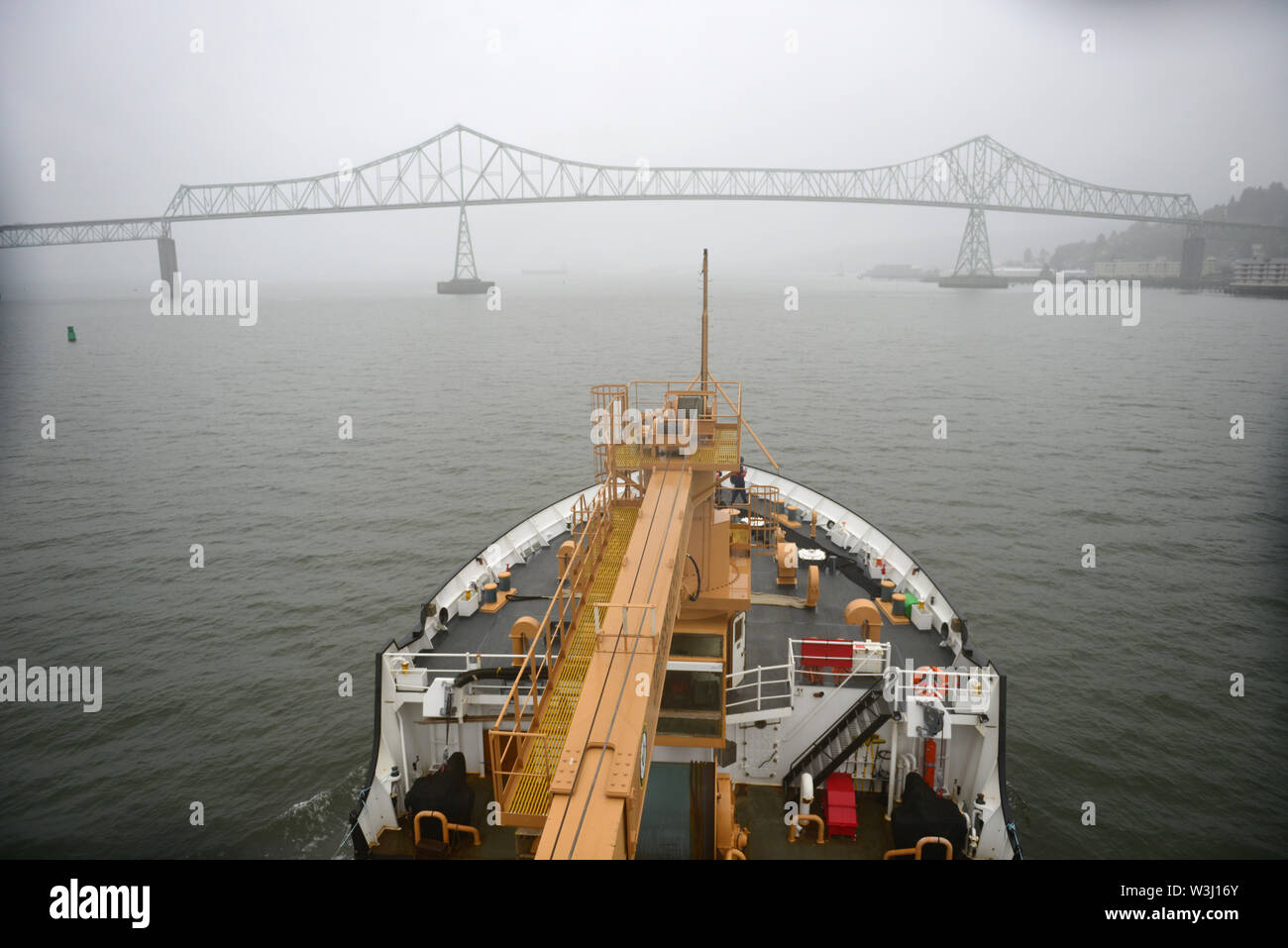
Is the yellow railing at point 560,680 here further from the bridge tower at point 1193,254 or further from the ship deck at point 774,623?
the bridge tower at point 1193,254

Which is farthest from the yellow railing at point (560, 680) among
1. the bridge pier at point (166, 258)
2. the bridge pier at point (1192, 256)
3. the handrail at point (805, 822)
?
the bridge pier at point (1192, 256)

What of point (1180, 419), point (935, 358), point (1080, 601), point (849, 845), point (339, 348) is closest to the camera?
point (849, 845)

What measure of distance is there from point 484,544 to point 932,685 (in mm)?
20044

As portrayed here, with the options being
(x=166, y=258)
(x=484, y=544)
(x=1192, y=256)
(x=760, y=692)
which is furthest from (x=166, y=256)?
(x=1192, y=256)

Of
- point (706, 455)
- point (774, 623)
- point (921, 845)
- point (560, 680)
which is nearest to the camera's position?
point (560, 680)

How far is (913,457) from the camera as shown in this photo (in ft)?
128

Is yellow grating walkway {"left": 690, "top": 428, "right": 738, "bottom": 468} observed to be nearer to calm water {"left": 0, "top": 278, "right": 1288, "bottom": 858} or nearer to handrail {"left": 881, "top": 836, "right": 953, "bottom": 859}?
handrail {"left": 881, "top": 836, "right": 953, "bottom": 859}

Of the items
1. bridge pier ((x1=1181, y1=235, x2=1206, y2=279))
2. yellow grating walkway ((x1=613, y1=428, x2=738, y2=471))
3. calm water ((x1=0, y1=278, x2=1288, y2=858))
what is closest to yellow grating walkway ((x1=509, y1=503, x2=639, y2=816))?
yellow grating walkway ((x1=613, y1=428, x2=738, y2=471))

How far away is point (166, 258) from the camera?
14962cm

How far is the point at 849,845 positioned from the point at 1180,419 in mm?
46456

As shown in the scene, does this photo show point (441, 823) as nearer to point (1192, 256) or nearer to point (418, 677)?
point (418, 677)

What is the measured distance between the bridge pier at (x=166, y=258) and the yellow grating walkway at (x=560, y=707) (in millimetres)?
176444
